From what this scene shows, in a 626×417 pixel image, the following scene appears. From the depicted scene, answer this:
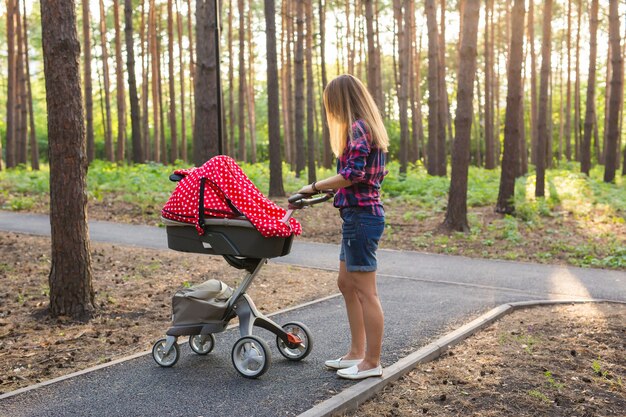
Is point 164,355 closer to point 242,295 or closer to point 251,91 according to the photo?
point 242,295

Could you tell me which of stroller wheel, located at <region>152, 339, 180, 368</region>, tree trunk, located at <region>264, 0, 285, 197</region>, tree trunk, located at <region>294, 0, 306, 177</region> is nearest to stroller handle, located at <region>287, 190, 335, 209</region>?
stroller wheel, located at <region>152, 339, 180, 368</region>

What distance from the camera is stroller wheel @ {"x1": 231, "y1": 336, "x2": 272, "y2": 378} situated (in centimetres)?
523

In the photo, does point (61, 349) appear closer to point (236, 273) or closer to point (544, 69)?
point (236, 273)

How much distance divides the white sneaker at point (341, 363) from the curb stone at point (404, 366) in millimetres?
248

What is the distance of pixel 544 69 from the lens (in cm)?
2041

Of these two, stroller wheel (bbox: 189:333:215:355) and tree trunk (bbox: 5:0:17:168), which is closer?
stroller wheel (bbox: 189:333:215:355)

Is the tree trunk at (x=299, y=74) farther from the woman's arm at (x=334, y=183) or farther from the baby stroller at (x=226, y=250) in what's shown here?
the woman's arm at (x=334, y=183)

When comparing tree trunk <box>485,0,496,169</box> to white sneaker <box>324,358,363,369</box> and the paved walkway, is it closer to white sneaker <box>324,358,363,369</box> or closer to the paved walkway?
the paved walkway

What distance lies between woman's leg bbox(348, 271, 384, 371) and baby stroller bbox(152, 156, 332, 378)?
0.62 meters

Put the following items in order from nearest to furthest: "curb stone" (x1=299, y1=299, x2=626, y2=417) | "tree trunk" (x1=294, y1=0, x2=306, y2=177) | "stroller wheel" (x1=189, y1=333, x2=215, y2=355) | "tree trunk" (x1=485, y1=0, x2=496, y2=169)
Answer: "curb stone" (x1=299, y1=299, x2=626, y2=417) < "stroller wheel" (x1=189, y1=333, x2=215, y2=355) < "tree trunk" (x1=294, y1=0, x2=306, y2=177) < "tree trunk" (x1=485, y1=0, x2=496, y2=169)

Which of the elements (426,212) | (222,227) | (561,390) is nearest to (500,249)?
(426,212)

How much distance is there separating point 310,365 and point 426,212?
38.5 feet

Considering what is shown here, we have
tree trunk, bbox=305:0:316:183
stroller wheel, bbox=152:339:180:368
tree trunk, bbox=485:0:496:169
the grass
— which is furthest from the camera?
tree trunk, bbox=485:0:496:169

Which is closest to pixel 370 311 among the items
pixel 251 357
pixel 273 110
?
pixel 251 357
